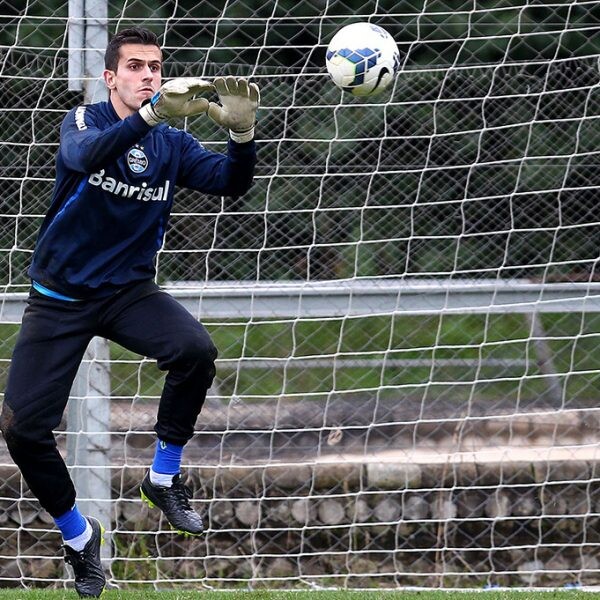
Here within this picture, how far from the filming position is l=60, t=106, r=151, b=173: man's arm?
14.4ft

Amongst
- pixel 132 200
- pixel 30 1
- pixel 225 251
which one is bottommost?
pixel 225 251

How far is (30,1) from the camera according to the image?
25.1 feet

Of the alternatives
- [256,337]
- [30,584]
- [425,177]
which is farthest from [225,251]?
[30,584]

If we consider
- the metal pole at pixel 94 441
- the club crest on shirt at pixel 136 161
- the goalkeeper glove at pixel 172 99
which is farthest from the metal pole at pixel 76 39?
the goalkeeper glove at pixel 172 99

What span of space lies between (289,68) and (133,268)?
2189 millimetres

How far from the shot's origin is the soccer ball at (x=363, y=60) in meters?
5.01

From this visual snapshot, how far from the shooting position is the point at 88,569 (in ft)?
16.6

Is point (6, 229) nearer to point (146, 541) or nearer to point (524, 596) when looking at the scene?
point (146, 541)

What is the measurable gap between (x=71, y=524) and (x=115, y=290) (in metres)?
0.95

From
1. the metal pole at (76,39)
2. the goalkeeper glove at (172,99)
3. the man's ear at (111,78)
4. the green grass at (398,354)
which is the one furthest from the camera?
the green grass at (398,354)

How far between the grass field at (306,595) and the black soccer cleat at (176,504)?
596 mm

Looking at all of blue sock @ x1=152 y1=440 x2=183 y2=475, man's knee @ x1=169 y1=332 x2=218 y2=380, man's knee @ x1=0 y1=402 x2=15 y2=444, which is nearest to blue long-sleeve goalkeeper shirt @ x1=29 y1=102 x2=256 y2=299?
man's knee @ x1=169 y1=332 x2=218 y2=380

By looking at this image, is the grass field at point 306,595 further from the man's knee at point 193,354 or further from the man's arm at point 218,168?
the man's arm at point 218,168

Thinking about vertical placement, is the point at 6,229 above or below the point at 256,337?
above
